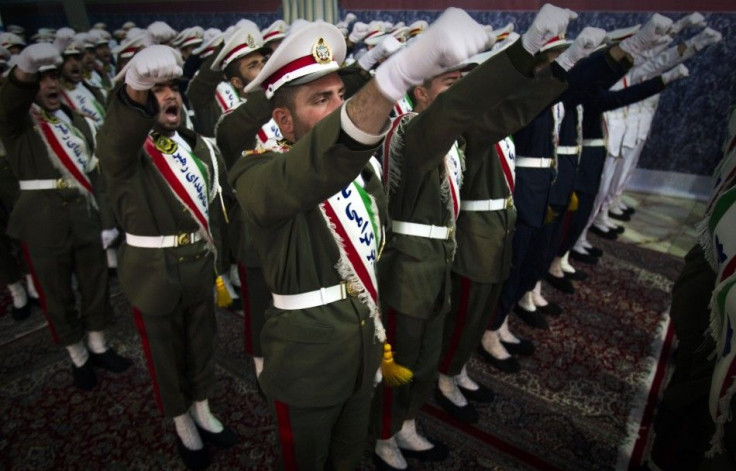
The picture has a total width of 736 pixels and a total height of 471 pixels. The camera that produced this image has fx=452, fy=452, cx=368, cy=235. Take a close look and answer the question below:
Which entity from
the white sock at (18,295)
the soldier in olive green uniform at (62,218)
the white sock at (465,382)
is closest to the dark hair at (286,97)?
the soldier in olive green uniform at (62,218)

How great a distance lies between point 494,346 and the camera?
300 centimetres

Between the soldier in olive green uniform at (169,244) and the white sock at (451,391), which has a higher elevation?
the soldier in olive green uniform at (169,244)

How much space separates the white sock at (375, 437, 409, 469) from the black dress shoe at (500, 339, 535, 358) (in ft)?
4.15

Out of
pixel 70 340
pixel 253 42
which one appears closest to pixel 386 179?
pixel 253 42

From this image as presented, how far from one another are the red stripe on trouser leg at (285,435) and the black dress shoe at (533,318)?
2412 mm

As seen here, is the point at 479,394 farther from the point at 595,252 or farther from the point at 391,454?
the point at 595,252

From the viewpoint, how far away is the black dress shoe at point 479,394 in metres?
2.67

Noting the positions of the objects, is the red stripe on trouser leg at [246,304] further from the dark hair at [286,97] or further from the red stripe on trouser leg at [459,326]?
the dark hair at [286,97]

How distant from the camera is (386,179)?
1803 mm

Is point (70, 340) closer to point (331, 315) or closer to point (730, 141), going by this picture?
point (331, 315)

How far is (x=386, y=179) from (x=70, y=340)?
2.19m

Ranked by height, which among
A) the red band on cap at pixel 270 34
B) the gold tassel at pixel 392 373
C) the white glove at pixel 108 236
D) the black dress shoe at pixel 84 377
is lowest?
the black dress shoe at pixel 84 377

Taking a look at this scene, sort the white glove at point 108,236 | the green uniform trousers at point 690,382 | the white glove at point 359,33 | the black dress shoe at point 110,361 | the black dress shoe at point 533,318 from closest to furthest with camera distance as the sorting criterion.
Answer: the green uniform trousers at point 690,382 < the black dress shoe at point 110,361 < the black dress shoe at point 533,318 < the white glove at point 108,236 < the white glove at point 359,33

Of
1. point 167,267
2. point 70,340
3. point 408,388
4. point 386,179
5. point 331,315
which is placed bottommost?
point 70,340
